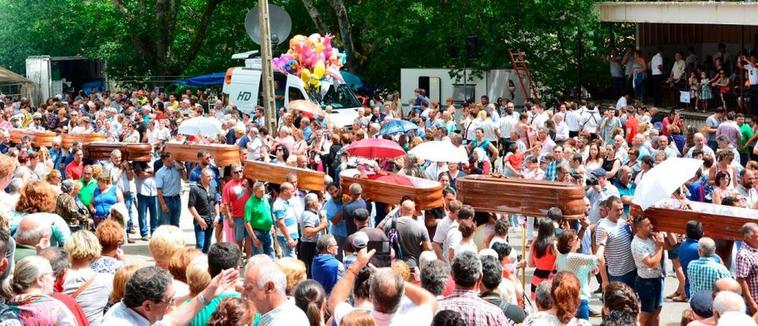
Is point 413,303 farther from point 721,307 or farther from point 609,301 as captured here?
point 721,307

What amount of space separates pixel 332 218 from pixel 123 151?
531 centimetres

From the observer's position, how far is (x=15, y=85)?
42125 millimetres

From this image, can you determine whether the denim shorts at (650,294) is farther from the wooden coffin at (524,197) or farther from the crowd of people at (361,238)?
the wooden coffin at (524,197)

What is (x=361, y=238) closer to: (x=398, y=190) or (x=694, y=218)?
(x=694, y=218)

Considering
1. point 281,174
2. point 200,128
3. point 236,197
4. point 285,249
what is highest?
point 200,128

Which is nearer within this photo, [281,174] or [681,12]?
[281,174]

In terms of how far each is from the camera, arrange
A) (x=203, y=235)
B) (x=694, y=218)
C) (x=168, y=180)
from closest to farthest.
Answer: (x=694, y=218)
(x=203, y=235)
(x=168, y=180)

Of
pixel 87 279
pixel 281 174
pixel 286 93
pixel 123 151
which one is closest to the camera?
pixel 87 279

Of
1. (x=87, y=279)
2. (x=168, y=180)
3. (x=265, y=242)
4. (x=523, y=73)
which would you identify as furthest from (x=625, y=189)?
(x=523, y=73)

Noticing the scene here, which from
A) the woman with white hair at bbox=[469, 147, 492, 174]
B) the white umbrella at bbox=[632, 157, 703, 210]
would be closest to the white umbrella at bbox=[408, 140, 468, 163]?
the woman with white hair at bbox=[469, 147, 492, 174]

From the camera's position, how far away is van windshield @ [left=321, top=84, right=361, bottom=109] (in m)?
29.4

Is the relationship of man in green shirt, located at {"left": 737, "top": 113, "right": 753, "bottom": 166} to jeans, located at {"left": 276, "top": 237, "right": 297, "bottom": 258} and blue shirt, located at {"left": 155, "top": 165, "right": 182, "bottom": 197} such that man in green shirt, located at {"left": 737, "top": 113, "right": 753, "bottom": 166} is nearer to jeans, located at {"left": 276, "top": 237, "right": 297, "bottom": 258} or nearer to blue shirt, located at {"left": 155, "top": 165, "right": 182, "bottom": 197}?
blue shirt, located at {"left": 155, "top": 165, "right": 182, "bottom": 197}

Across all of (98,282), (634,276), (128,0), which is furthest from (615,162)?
(128,0)

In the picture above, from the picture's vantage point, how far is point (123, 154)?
736 inches
